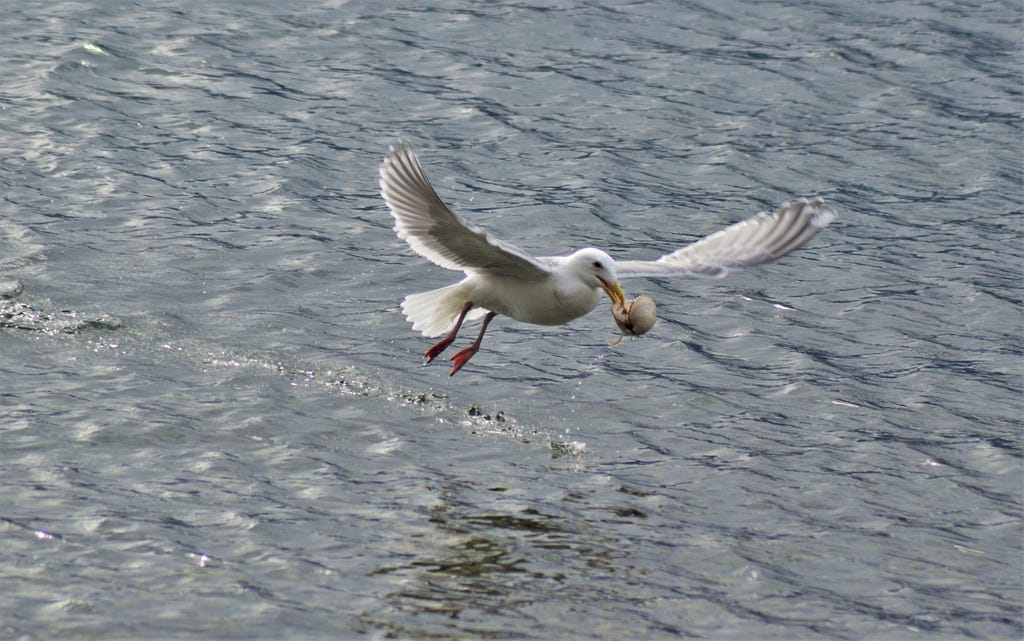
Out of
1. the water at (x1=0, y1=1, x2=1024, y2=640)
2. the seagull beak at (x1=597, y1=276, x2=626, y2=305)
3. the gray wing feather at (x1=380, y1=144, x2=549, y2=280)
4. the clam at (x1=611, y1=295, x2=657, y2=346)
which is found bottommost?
the water at (x1=0, y1=1, x2=1024, y2=640)

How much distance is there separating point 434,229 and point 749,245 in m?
2.62

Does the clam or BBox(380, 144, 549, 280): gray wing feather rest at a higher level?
BBox(380, 144, 549, 280): gray wing feather

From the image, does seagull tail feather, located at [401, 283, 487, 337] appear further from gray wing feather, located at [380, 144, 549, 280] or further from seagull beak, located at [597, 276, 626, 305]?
seagull beak, located at [597, 276, 626, 305]

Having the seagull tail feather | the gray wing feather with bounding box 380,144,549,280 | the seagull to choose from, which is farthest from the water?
the gray wing feather with bounding box 380,144,549,280

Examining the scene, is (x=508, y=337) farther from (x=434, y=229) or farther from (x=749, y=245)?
(x=434, y=229)

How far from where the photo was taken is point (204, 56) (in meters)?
18.1

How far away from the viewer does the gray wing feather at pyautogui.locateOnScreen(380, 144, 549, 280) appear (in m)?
9.45

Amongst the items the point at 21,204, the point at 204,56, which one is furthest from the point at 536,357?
the point at 204,56

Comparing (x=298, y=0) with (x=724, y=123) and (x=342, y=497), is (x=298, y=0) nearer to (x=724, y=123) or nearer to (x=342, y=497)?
(x=724, y=123)

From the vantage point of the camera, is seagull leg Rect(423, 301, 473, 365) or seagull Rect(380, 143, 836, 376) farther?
seagull leg Rect(423, 301, 473, 365)

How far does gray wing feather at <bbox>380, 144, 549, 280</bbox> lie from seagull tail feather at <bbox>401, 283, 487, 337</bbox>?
2.50 ft

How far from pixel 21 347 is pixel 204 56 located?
8.01 metres

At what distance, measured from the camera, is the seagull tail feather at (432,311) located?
11109 millimetres

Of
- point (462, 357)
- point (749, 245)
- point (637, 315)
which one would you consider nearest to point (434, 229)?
point (462, 357)
